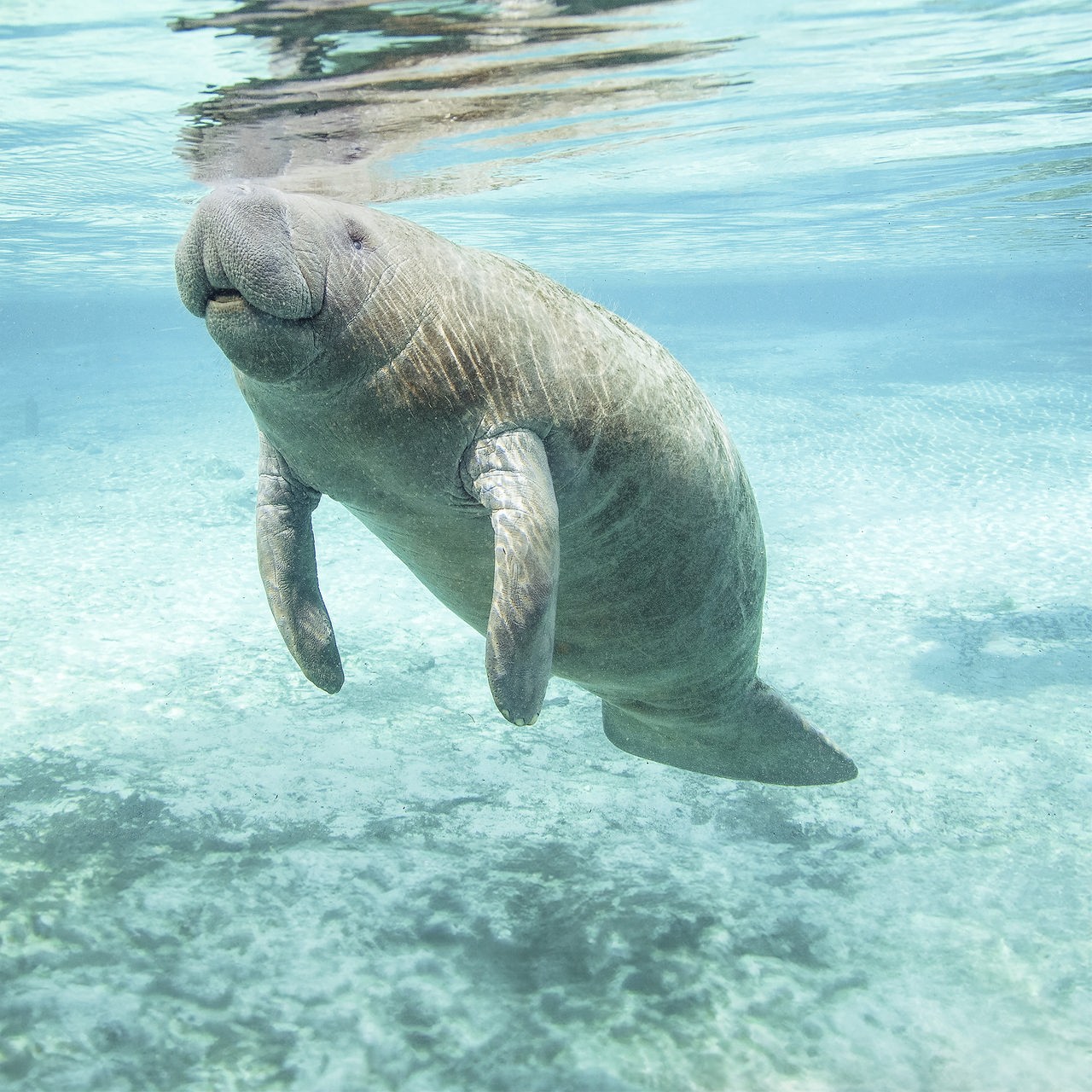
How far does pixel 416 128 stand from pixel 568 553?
901 centimetres

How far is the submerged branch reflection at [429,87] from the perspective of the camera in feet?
23.3

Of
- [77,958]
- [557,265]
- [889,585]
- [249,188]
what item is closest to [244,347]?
[249,188]

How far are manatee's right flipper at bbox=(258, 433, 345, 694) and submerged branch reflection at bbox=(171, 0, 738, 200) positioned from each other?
15.5 feet

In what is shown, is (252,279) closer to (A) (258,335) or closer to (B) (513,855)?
(A) (258,335)

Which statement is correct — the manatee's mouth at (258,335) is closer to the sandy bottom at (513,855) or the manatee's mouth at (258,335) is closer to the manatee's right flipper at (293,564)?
the manatee's right flipper at (293,564)

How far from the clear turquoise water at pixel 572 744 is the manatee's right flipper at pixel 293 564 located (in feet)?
4.40

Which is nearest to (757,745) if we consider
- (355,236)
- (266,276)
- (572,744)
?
(572,744)

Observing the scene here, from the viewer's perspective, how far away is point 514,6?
6.88 metres

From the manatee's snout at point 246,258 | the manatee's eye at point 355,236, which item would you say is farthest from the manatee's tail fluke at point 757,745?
the manatee's snout at point 246,258

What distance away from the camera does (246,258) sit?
2.46 meters

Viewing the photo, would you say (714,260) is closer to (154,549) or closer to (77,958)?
(154,549)

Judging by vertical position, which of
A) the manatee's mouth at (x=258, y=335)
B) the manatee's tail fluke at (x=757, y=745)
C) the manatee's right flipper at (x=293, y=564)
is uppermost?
the manatee's mouth at (x=258, y=335)

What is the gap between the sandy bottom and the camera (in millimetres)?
3441

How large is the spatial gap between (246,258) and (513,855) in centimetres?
359
